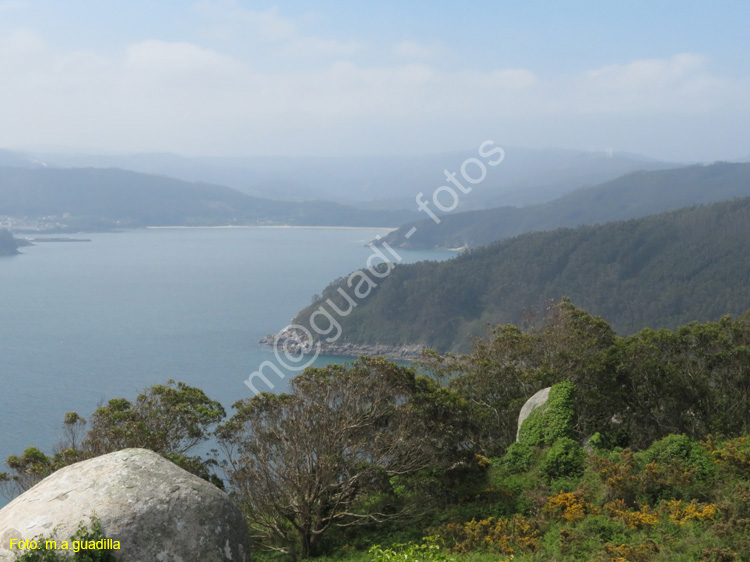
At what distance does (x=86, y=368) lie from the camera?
197 feet

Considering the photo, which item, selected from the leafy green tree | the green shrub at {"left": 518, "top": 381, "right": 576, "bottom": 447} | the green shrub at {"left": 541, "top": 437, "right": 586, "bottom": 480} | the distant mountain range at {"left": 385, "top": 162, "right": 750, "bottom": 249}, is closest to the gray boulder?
the green shrub at {"left": 518, "top": 381, "right": 576, "bottom": 447}

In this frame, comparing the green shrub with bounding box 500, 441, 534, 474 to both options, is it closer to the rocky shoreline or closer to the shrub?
the shrub

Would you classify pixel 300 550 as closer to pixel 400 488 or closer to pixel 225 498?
pixel 400 488

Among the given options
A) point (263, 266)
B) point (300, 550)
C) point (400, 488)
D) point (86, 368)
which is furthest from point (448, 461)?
point (263, 266)

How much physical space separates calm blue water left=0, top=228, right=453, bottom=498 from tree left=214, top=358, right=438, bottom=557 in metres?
32.2

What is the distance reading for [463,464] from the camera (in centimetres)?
1135

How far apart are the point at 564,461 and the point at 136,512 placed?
297 inches

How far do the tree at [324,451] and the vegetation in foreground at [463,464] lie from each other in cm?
3

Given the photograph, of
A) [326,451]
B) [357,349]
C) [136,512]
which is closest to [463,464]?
[326,451]

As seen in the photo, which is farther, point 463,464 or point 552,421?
point 552,421

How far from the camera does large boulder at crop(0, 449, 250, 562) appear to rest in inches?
253

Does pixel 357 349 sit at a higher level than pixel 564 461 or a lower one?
lower

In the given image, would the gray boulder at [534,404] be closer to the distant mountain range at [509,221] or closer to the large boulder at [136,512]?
the large boulder at [136,512]

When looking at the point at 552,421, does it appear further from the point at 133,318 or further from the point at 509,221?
the point at 509,221
